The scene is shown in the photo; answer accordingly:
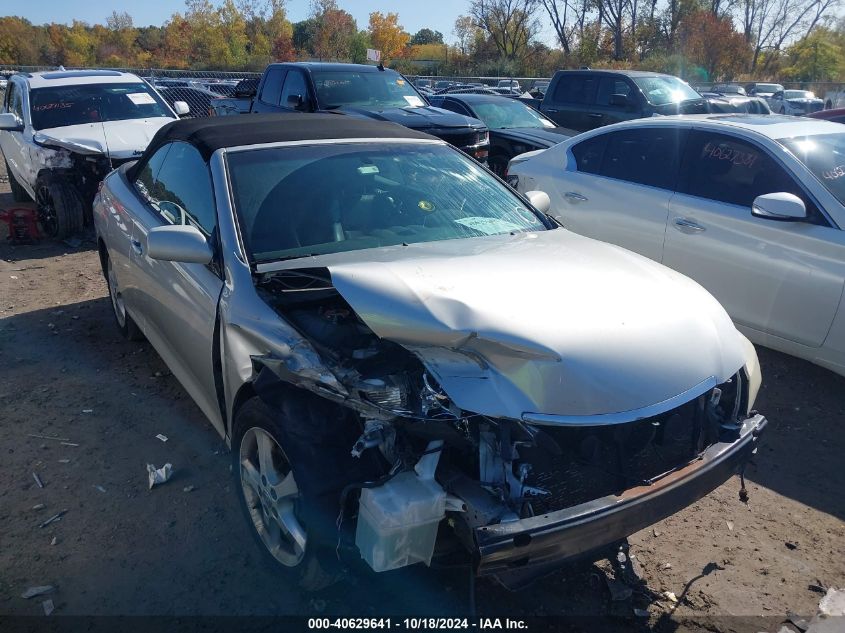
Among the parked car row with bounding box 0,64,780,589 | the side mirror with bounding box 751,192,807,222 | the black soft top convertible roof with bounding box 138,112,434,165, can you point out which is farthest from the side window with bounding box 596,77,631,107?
the parked car row with bounding box 0,64,780,589

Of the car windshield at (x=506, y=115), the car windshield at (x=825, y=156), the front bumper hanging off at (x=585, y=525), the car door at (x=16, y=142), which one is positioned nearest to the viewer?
the front bumper hanging off at (x=585, y=525)

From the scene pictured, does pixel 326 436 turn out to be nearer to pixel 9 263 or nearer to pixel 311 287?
→ pixel 311 287

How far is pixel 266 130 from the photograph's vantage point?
3725 mm

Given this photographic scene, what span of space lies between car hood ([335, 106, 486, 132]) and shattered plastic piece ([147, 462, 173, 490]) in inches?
241

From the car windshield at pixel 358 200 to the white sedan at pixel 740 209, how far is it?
169 centimetres

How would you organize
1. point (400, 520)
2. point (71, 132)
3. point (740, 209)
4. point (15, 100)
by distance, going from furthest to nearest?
point (15, 100) < point (71, 132) < point (740, 209) < point (400, 520)

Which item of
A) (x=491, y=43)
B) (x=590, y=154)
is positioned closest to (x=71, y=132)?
(x=590, y=154)

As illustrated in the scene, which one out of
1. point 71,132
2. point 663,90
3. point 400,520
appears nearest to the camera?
point 400,520

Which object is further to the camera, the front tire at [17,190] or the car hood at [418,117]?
the front tire at [17,190]

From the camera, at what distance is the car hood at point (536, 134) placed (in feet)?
31.7

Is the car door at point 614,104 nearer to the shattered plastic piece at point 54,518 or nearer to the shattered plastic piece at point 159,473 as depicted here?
the shattered plastic piece at point 159,473

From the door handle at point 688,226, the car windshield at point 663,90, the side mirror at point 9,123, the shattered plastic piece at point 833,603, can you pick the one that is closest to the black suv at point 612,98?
the car windshield at point 663,90

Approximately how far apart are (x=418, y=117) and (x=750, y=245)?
5440 millimetres

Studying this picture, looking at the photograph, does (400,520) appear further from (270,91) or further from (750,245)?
(270,91)
